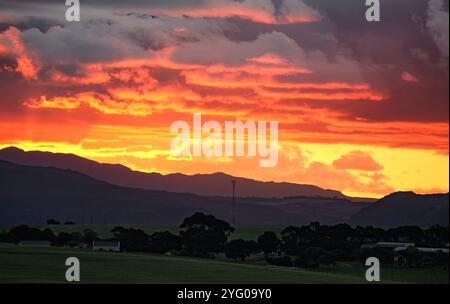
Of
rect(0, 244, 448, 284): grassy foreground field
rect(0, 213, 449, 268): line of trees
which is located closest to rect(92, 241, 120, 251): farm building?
rect(0, 213, 449, 268): line of trees

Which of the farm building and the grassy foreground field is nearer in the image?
the grassy foreground field

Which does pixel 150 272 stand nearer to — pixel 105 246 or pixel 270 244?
pixel 105 246

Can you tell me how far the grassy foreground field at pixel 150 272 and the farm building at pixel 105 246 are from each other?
12.0 m

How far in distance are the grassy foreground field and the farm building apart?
39.5 ft

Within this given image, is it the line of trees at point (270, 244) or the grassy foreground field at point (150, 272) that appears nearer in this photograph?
the grassy foreground field at point (150, 272)

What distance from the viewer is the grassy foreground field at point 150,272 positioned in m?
101

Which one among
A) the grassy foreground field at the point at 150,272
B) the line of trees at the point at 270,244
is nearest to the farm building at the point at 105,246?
the line of trees at the point at 270,244

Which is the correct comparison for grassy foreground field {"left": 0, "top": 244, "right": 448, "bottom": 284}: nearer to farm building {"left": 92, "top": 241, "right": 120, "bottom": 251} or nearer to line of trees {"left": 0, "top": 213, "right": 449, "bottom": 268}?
line of trees {"left": 0, "top": 213, "right": 449, "bottom": 268}

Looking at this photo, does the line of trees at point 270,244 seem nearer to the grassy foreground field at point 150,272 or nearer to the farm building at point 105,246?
the farm building at point 105,246

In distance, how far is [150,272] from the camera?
371 ft

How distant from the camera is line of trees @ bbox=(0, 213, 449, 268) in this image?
15738 cm

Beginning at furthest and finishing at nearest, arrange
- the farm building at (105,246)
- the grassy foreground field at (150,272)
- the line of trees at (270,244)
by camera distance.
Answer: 1. the line of trees at (270,244)
2. the farm building at (105,246)
3. the grassy foreground field at (150,272)

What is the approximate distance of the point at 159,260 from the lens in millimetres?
133875
